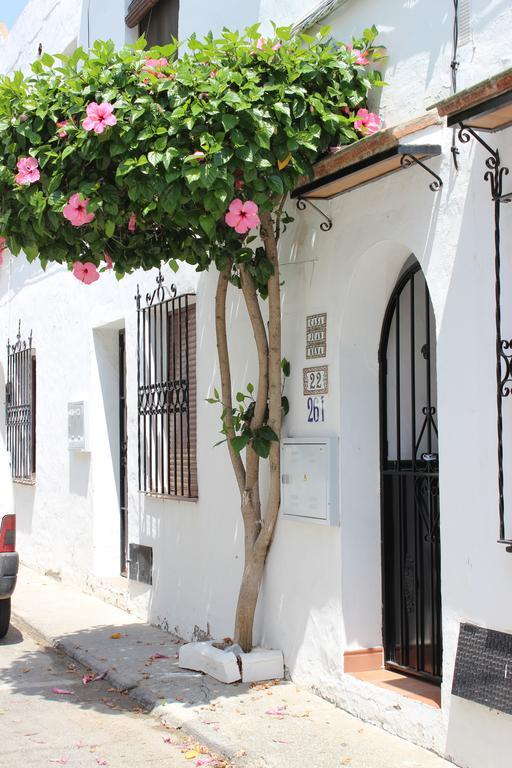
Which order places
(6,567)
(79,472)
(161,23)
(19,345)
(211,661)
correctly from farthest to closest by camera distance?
(19,345) → (79,472) → (161,23) → (6,567) → (211,661)

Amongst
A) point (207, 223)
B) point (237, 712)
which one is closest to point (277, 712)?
point (237, 712)

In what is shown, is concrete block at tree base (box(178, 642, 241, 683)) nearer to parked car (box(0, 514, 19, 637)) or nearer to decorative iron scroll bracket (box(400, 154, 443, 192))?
parked car (box(0, 514, 19, 637))

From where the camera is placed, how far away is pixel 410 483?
592cm

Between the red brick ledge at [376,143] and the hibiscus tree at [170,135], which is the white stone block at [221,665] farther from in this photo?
the red brick ledge at [376,143]

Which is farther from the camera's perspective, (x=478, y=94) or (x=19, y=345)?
(x=19, y=345)

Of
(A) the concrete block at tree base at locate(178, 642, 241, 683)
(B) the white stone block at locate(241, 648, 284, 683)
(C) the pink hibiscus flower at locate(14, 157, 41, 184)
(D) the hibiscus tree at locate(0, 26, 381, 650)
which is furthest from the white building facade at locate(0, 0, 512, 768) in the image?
(C) the pink hibiscus flower at locate(14, 157, 41, 184)

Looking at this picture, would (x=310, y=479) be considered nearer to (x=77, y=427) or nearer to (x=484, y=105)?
(x=484, y=105)

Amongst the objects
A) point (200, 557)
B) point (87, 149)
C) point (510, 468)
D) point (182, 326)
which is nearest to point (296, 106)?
point (87, 149)

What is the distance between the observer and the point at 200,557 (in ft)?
25.7

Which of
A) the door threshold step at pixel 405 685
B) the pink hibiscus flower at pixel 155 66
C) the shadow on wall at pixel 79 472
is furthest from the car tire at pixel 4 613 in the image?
the pink hibiscus flower at pixel 155 66

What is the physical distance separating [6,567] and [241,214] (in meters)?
4.24

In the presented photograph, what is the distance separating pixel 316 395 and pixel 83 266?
1703 millimetres

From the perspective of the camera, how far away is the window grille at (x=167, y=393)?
826 cm

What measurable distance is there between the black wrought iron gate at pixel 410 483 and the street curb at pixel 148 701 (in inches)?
49.0
